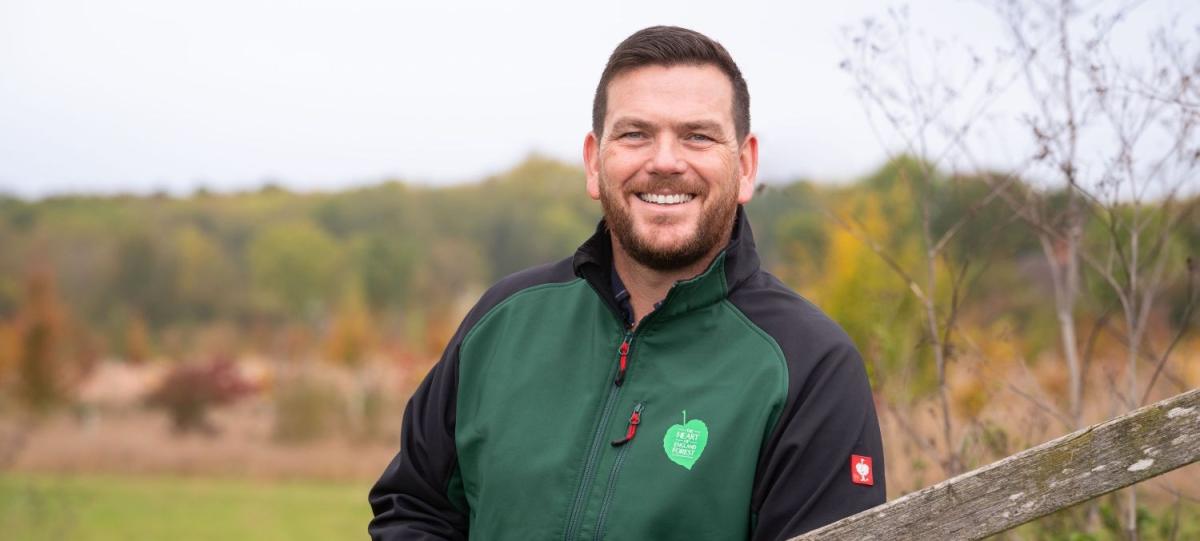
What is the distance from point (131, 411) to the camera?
45000 mm

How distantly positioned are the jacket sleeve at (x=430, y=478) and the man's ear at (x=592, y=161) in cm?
44

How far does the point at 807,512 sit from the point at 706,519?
0.19 metres

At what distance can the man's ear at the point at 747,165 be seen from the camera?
2457mm

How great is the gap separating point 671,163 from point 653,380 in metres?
0.43

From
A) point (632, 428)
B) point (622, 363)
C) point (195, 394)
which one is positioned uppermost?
point (622, 363)

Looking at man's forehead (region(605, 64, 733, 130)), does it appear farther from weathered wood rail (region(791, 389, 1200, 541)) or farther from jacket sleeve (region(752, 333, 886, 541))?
weathered wood rail (region(791, 389, 1200, 541))

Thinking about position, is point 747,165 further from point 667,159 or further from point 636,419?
point 636,419

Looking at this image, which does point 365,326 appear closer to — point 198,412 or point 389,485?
point 198,412

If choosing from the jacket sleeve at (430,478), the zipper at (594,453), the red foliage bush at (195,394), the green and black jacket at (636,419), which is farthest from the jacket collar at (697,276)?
the red foliage bush at (195,394)

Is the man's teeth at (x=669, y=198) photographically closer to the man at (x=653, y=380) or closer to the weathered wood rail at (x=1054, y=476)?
the man at (x=653, y=380)

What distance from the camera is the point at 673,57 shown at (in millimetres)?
2348

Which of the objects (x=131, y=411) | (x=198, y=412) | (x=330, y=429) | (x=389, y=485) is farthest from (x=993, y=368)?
(x=131, y=411)

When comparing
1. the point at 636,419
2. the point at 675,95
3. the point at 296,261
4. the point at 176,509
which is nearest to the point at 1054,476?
the point at 636,419

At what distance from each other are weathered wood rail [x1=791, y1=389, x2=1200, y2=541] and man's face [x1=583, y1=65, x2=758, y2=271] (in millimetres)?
718
